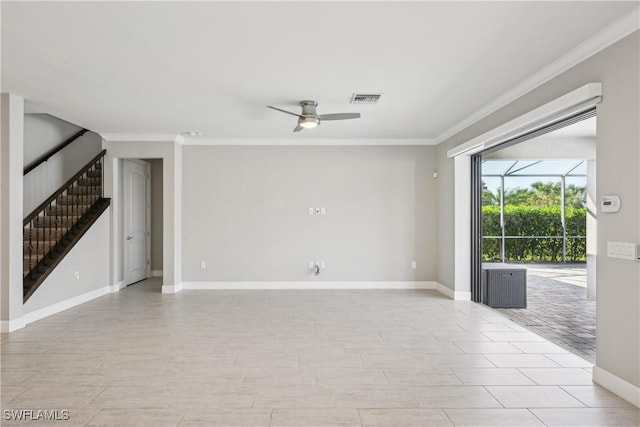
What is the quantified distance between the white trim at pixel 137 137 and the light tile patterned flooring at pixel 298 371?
2.99 m

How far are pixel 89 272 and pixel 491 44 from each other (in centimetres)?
640

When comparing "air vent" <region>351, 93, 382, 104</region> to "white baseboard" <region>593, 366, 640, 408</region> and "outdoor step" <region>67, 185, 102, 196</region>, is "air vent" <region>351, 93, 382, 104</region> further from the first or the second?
"outdoor step" <region>67, 185, 102, 196</region>

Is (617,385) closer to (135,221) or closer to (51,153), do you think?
(135,221)

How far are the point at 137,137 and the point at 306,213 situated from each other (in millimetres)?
3262

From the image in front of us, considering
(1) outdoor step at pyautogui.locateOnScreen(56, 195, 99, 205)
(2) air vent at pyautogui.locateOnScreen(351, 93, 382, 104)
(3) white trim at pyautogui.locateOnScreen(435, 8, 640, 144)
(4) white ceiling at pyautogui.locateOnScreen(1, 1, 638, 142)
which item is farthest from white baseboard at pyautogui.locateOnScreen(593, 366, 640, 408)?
(1) outdoor step at pyautogui.locateOnScreen(56, 195, 99, 205)

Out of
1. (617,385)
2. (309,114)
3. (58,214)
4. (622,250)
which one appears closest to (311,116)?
(309,114)

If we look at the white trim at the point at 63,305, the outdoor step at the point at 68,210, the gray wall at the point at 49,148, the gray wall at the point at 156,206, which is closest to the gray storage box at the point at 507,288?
the white trim at the point at 63,305

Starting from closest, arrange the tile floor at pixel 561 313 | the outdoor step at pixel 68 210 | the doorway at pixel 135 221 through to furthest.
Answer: the tile floor at pixel 561 313 → the outdoor step at pixel 68 210 → the doorway at pixel 135 221

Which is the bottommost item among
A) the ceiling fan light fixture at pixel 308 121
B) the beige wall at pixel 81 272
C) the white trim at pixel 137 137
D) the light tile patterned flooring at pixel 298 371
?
the light tile patterned flooring at pixel 298 371

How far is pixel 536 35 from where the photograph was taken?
9.70 feet

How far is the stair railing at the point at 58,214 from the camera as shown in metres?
5.52

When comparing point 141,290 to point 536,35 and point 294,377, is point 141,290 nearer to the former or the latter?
point 294,377

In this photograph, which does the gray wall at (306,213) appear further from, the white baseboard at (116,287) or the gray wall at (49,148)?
the gray wall at (49,148)

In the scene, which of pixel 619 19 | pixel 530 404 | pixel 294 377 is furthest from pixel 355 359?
pixel 619 19
